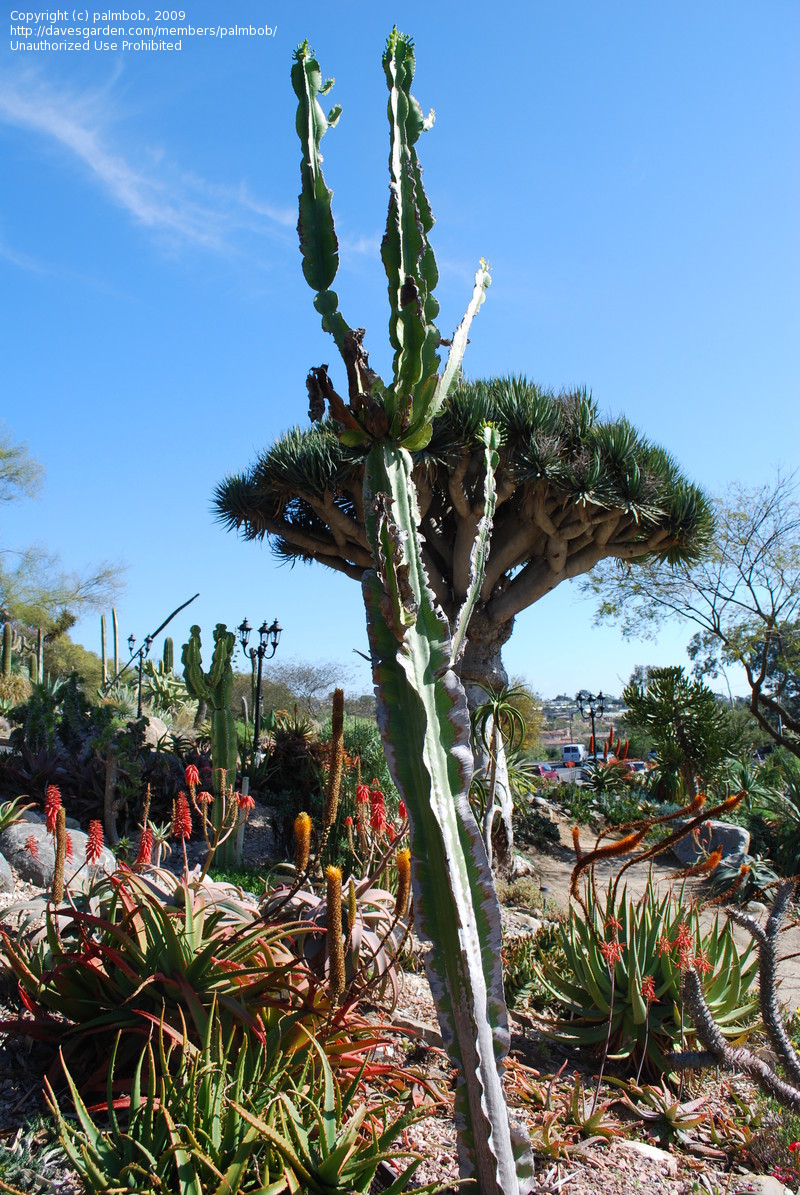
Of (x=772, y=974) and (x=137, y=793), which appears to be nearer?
(x=772, y=974)

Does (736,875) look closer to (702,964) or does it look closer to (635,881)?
(635,881)

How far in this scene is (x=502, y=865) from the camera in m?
9.30

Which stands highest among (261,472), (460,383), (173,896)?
(460,383)

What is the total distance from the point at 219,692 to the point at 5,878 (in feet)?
12.0

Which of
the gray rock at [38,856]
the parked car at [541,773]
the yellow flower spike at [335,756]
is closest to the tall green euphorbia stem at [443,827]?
the yellow flower spike at [335,756]

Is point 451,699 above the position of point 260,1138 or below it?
above

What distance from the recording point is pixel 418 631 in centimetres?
289

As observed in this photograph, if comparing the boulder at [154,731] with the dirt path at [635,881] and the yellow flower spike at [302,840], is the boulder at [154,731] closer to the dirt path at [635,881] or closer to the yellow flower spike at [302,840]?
the dirt path at [635,881]

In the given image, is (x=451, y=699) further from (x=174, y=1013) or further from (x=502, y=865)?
(x=502, y=865)

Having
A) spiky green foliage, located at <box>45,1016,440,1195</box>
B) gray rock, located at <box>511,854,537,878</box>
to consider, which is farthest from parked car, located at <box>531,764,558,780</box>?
spiky green foliage, located at <box>45,1016,440,1195</box>

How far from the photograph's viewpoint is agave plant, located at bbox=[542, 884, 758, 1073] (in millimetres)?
4031

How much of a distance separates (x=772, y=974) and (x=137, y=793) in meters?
7.39

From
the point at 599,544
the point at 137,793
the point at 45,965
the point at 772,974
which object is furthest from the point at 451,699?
the point at 599,544

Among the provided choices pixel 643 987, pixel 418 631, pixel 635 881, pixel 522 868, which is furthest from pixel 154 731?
pixel 418 631
